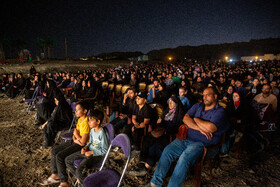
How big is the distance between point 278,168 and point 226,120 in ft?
5.55

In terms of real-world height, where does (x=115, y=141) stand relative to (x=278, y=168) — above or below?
above

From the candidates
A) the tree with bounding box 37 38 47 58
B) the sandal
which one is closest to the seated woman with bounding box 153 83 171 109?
the sandal

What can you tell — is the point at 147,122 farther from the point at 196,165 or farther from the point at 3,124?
the point at 3,124

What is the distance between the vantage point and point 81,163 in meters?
2.26

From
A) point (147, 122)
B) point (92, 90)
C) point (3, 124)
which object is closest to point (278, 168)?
point (147, 122)

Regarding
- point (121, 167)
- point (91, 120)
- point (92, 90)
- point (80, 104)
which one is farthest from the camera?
point (92, 90)

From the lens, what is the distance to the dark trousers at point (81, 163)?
7.17 ft

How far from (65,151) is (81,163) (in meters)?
0.53

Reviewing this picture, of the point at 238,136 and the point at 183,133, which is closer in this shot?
the point at 183,133

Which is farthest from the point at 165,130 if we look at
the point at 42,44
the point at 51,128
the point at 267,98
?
the point at 42,44

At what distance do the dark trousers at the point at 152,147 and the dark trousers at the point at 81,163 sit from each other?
0.88m

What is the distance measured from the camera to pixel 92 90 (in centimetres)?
631

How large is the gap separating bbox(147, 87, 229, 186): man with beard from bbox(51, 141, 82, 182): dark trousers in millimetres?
1383

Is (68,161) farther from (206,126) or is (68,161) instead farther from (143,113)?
(206,126)
